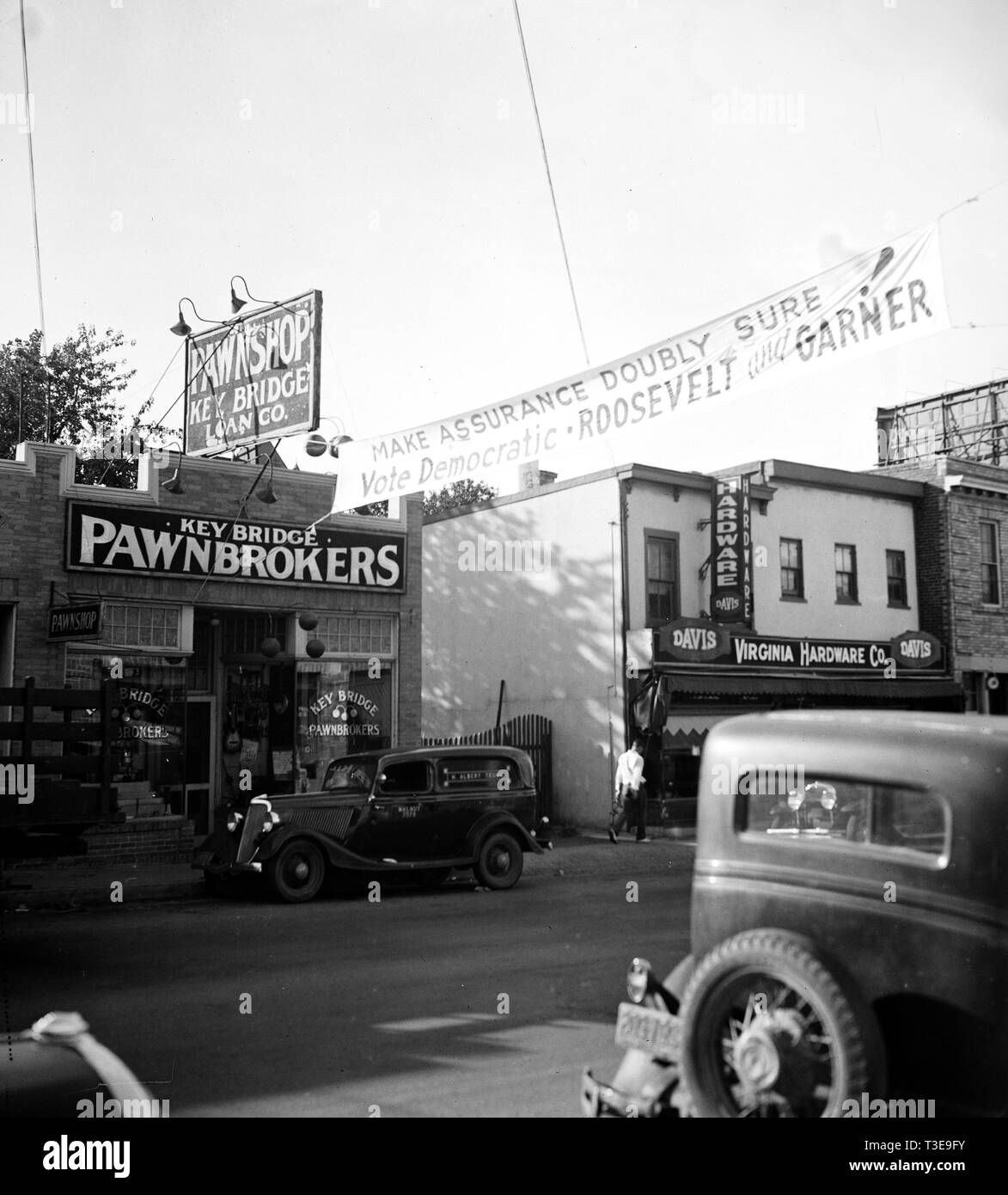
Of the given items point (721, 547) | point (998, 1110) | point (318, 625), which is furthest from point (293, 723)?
point (998, 1110)

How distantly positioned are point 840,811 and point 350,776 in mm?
9696

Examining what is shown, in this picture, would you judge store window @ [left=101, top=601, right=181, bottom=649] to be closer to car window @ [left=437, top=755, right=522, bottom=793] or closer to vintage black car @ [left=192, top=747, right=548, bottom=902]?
vintage black car @ [left=192, top=747, right=548, bottom=902]

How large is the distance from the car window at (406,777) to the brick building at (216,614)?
14.3ft

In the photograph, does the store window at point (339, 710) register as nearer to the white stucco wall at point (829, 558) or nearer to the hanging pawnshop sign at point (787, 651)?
the hanging pawnshop sign at point (787, 651)

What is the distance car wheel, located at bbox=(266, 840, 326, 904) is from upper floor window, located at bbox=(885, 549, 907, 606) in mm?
17858

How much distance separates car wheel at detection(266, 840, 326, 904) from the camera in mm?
12508

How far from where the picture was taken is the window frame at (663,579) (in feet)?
73.1

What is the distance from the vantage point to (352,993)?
778cm

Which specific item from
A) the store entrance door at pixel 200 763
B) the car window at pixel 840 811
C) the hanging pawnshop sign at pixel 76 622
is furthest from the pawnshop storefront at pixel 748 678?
the car window at pixel 840 811

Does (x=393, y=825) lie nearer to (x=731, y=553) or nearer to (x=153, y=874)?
(x=153, y=874)

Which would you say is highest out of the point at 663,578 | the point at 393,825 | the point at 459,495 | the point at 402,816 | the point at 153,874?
the point at 459,495

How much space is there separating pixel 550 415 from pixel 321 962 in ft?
15.2

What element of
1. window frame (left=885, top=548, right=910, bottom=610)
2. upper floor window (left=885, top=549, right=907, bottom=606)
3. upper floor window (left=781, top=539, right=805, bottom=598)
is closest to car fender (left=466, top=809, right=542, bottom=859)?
upper floor window (left=781, top=539, right=805, bottom=598)

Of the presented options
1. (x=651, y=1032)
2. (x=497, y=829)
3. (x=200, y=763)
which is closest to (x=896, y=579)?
(x=497, y=829)
